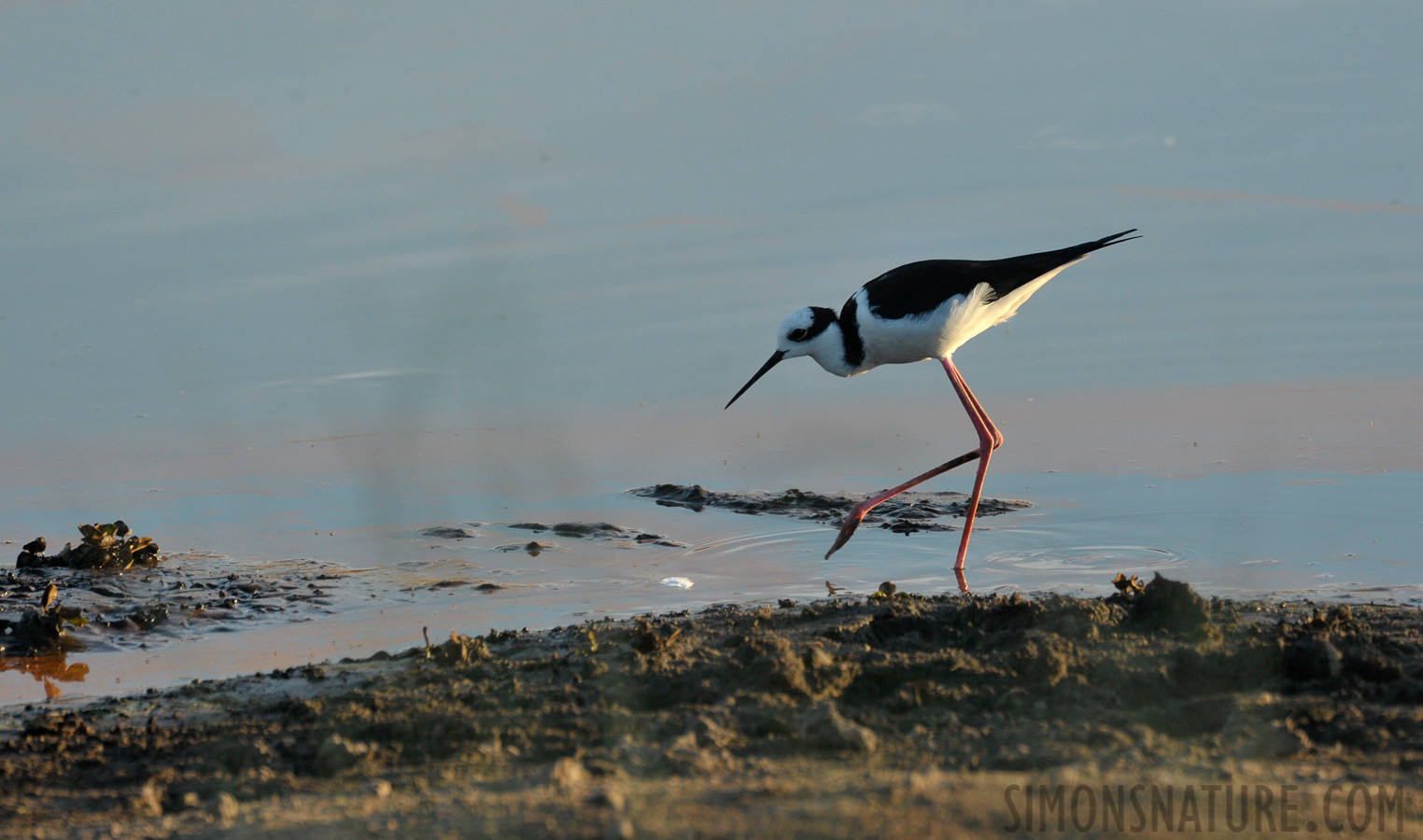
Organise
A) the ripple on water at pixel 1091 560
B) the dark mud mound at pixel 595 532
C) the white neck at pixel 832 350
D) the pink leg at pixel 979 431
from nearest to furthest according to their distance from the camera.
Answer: the ripple on water at pixel 1091 560, the dark mud mound at pixel 595 532, the pink leg at pixel 979 431, the white neck at pixel 832 350

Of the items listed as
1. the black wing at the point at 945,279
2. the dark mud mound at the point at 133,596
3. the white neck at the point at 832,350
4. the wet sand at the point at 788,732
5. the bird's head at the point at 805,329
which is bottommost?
the wet sand at the point at 788,732

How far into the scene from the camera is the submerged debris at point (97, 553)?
5.79 m

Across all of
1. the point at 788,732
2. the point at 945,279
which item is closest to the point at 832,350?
the point at 945,279

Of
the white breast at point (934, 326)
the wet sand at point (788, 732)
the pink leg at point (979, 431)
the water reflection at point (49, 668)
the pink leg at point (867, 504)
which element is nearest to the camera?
the wet sand at point (788, 732)

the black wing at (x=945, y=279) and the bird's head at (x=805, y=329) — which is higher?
the black wing at (x=945, y=279)

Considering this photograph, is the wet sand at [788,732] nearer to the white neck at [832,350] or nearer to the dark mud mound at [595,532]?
the dark mud mound at [595,532]

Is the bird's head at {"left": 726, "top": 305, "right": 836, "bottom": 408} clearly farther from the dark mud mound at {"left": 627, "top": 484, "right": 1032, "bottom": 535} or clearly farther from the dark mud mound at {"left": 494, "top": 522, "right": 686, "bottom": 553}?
the dark mud mound at {"left": 494, "top": 522, "right": 686, "bottom": 553}

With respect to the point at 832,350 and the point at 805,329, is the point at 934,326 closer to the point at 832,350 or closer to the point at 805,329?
the point at 832,350

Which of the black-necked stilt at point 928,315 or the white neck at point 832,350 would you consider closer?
the black-necked stilt at point 928,315

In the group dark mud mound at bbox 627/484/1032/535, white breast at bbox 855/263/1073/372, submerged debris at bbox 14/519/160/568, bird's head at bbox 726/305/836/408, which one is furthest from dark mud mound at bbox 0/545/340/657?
white breast at bbox 855/263/1073/372

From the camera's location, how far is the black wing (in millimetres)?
7020

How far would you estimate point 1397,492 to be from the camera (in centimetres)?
663

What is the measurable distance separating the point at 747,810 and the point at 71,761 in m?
2.00

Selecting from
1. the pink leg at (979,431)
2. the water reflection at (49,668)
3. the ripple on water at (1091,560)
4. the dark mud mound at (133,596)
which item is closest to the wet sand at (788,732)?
the water reflection at (49,668)
